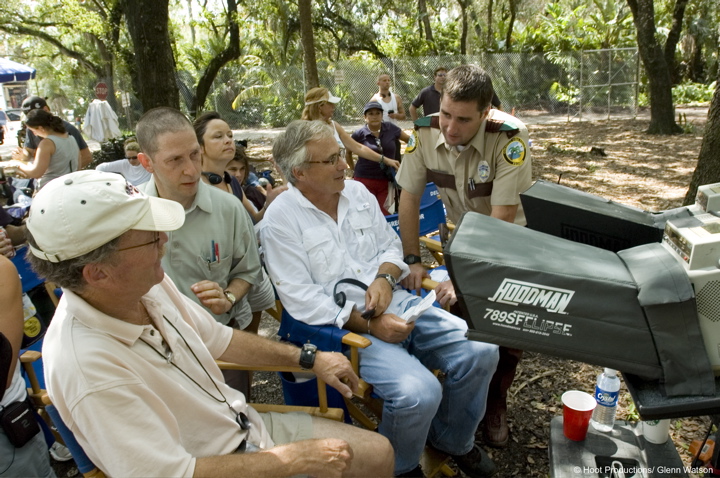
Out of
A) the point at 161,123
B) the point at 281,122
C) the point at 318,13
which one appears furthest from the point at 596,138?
the point at 318,13

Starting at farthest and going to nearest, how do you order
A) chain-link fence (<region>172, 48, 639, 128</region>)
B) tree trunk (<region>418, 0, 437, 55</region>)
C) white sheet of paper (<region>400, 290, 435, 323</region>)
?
tree trunk (<region>418, 0, 437, 55</region>) < chain-link fence (<region>172, 48, 639, 128</region>) < white sheet of paper (<region>400, 290, 435, 323</region>)

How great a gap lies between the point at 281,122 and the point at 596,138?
9.91 metres

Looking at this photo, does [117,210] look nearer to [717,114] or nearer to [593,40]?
[717,114]

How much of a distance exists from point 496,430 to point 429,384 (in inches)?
26.9

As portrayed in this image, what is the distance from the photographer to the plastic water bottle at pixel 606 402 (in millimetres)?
2264

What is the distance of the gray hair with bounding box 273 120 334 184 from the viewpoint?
8.65ft

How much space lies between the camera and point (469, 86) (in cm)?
273

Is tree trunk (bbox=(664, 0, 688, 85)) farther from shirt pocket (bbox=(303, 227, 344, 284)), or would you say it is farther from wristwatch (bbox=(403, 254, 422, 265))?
shirt pocket (bbox=(303, 227, 344, 284))

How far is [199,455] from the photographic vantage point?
5.54ft

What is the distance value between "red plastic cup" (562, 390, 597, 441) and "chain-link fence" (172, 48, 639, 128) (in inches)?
577

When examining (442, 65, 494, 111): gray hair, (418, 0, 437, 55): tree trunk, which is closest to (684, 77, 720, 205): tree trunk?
(442, 65, 494, 111): gray hair

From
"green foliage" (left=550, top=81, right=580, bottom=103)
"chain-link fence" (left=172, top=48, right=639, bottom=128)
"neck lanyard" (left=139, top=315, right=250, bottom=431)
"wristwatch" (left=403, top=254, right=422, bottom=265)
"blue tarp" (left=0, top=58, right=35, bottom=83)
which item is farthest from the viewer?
"green foliage" (left=550, top=81, right=580, bottom=103)

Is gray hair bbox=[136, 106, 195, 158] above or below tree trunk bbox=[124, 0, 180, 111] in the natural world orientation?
below

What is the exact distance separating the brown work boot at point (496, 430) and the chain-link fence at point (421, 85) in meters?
14.4
